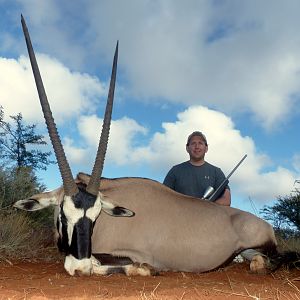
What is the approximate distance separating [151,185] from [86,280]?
63.0 inches

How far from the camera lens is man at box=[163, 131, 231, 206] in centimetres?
668

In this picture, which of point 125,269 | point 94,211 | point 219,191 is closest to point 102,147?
point 94,211

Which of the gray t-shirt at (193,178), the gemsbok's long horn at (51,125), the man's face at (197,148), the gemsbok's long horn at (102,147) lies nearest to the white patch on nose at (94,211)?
the gemsbok's long horn at (102,147)

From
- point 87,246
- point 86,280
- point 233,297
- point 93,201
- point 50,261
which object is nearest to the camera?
point 233,297

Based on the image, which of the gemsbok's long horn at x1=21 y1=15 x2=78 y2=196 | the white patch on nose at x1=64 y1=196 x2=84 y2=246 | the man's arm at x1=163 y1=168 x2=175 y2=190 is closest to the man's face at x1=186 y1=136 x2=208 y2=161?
the man's arm at x1=163 y1=168 x2=175 y2=190

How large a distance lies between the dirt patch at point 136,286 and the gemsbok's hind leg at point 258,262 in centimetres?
11

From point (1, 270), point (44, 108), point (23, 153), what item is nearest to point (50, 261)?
point (1, 270)

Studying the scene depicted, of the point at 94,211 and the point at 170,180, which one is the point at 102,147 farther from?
the point at 170,180

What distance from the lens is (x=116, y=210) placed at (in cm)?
455

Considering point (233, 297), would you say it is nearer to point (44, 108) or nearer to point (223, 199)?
point (44, 108)

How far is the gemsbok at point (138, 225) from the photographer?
422 centimetres

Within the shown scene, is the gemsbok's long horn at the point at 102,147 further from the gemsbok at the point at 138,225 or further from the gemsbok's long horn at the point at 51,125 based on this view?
the gemsbok's long horn at the point at 51,125

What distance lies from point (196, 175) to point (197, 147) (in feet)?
1.23

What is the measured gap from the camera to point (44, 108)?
466 centimetres
